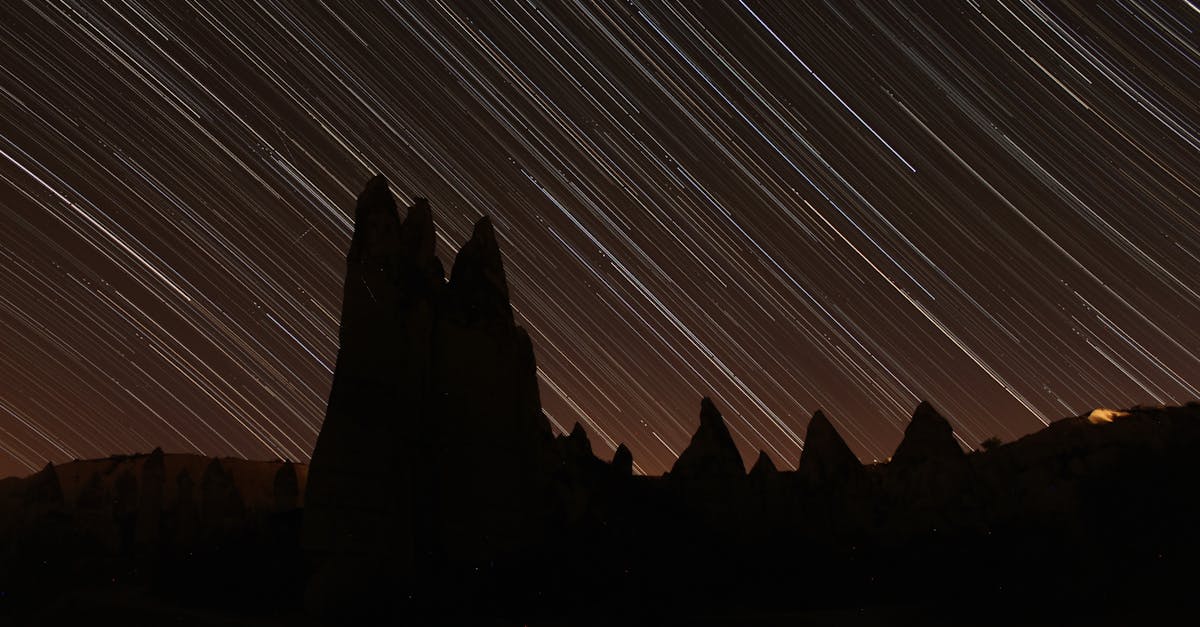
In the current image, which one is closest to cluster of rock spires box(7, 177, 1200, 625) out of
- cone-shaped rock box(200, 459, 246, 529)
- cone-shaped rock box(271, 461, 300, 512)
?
cone-shaped rock box(200, 459, 246, 529)

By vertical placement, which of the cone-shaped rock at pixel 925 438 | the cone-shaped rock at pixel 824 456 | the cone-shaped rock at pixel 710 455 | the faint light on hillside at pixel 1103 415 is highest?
the faint light on hillside at pixel 1103 415

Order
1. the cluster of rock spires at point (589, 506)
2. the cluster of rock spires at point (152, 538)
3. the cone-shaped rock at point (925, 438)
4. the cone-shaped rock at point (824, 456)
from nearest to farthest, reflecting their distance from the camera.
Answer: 1. the cluster of rock spires at point (589, 506)
2. the cluster of rock spires at point (152, 538)
3. the cone-shaped rock at point (824, 456)
4. the cone-shaped rock at point (925, 438)

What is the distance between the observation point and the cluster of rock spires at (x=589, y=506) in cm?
2272

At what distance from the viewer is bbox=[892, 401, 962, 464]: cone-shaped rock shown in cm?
3753

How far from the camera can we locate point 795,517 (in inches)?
1334

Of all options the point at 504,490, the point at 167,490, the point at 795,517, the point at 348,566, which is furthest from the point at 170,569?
the point at 167,490

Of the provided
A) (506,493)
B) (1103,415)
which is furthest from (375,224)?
(1103,415)

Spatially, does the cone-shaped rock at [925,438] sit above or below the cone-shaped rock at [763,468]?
above

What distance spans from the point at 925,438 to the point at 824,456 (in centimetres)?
604

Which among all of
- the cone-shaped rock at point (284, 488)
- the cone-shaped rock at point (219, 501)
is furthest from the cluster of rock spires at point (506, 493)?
the cone-shaped rock at point (284, 488)

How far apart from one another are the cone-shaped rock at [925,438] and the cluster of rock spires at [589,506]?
0.26 ft

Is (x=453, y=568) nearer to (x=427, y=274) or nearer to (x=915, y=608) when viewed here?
(x=427, y=274)

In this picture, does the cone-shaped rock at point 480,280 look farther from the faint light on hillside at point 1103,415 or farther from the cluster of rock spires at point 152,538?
the faint light on hillside at point 1103,415

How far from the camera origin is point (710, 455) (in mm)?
35625
